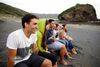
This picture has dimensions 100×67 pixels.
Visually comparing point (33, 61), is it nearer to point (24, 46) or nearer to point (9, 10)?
point (24, 46)

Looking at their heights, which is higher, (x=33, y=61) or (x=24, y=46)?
(x=24, y=46)

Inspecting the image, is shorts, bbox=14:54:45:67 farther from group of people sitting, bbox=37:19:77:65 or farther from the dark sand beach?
the dark sand beach

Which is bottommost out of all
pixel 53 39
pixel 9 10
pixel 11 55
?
pixel 53 39

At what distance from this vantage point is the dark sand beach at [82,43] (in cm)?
364

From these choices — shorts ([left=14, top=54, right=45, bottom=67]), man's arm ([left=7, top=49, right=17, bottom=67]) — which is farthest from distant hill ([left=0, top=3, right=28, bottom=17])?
man's arm ([left=7, top=49, right=17, bottom=67])

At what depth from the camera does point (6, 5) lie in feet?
13.2

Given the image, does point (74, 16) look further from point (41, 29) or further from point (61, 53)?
point (41, 29)

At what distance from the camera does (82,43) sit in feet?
16.5

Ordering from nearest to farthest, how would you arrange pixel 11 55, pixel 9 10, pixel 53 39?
1. pixel 11 55
2. pixel 53 39
3. pixel 9 10

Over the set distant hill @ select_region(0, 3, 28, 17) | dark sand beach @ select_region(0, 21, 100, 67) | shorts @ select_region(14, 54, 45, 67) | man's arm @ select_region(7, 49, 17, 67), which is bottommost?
dark sand beach @ select_region(0, 21, 100, 67)

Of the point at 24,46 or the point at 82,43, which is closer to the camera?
the point at 24,46

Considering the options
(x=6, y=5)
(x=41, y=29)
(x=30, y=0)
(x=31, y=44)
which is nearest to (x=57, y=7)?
(x=30, y=0)

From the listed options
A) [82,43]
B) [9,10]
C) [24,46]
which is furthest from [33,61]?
[82,43]

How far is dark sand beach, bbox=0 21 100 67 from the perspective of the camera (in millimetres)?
3645
